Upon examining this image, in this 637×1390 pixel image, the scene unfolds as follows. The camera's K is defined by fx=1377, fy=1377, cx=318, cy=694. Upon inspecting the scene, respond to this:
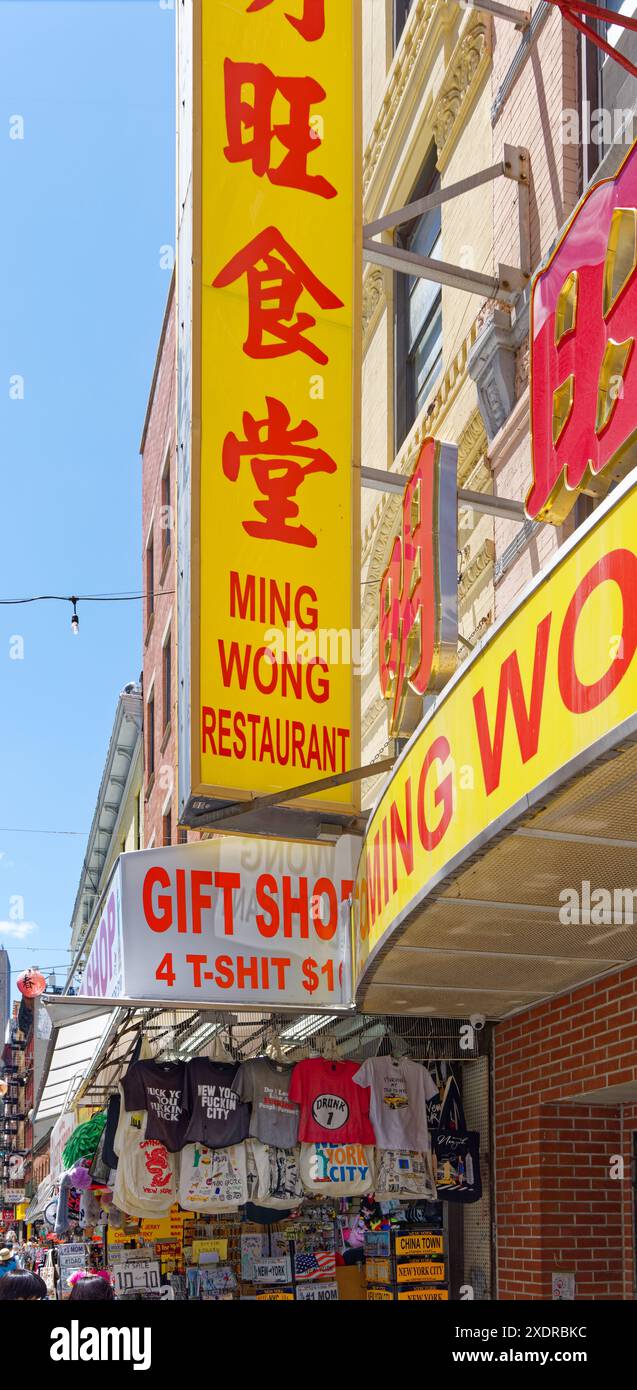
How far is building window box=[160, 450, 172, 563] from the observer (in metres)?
24.4

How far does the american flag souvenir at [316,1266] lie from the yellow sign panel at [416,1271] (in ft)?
2.32

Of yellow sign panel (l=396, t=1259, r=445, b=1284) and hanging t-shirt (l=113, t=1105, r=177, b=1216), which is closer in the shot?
hanging t-shirt (l=113, t=1105, r=177, b=1216)

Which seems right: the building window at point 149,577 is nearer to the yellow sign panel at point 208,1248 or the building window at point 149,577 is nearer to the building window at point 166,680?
the building window at point 166,680

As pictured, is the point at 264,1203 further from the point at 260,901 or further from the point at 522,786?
the point at 522,786

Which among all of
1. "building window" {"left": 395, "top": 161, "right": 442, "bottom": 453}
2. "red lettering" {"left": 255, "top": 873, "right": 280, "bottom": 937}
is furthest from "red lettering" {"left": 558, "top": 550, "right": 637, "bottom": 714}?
"building window" {"left": 395, "top": 161, "right": 442, "bottom": 453}

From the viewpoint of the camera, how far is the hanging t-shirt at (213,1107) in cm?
958

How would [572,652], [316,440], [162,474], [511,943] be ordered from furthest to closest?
[162,474]
[316,440]
[511,943]
[572,652]

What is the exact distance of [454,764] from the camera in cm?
558

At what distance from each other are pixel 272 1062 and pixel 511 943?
10.8 feet

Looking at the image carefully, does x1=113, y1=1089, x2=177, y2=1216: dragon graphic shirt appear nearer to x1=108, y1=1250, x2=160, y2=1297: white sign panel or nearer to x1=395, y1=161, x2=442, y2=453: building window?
x1=108, y1=1250, x2=160, y2=1297: white sign panel

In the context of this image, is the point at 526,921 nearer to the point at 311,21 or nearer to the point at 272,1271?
the point at 272,1271

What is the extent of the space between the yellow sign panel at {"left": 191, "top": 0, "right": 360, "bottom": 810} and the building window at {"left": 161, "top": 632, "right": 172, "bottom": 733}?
1562cm

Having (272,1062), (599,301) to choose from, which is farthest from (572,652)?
(272,1062)

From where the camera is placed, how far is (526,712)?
477 centimetres
